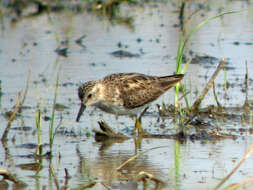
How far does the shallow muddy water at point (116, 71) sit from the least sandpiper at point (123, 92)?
263mm

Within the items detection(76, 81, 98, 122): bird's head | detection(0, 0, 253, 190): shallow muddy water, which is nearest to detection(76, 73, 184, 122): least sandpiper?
detection(76, 81, 98, 122): bird's head

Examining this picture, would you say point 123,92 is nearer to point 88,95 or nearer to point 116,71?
point 88,95

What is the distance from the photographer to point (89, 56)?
13891 mm

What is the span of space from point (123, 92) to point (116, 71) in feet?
10.9

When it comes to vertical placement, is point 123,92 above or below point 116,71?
below

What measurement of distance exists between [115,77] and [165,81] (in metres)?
0.71

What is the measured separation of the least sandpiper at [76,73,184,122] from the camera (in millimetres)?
8922

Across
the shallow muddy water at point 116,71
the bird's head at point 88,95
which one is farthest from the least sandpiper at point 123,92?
the shallow muddy water at point 116,71

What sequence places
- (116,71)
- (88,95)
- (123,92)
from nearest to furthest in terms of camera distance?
(88,95) < (123,92) < (116,71)

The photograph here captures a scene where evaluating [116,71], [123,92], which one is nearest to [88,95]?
[123,92]

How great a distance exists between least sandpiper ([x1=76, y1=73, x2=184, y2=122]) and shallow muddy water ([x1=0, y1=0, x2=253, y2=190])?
263mm

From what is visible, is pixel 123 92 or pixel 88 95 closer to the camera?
pixel 88 95

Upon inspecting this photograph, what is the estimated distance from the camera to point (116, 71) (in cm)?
1246

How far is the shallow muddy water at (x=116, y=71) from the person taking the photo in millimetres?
6980
